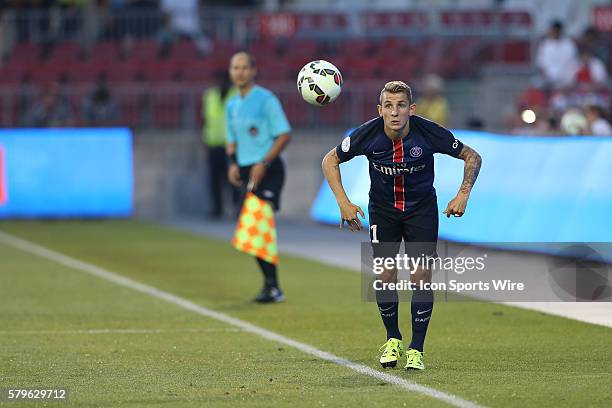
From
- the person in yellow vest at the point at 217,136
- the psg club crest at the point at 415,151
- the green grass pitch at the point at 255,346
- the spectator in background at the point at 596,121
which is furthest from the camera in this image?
the person in yellow vest at the point at 217,136

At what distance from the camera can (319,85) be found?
1065 cm

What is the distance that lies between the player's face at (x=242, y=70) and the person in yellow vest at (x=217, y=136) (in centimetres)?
1039

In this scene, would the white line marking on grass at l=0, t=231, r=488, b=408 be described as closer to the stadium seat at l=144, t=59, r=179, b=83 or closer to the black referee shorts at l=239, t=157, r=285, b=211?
the black referee shorts at l=239, t=157, r=285, b=211

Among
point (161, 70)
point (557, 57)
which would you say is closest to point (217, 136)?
point (161, 70)

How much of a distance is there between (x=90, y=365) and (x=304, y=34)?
21651 mm

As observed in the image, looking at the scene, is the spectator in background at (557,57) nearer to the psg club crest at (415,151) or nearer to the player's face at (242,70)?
the player's face at (242,70)

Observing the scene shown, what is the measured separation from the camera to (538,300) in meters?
13.0

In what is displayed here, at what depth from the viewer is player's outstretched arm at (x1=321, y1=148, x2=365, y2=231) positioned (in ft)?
29.9

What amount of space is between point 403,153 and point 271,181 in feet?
14.3

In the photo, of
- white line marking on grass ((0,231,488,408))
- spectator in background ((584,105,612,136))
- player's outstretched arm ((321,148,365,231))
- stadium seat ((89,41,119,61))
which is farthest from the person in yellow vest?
player's outstretched arm ((321,148,365,231))

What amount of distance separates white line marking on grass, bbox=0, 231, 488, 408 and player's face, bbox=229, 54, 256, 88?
6.78 ft

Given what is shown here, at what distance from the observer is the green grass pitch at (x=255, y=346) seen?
8375mm

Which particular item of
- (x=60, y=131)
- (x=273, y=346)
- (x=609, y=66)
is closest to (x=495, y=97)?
(x=609, y=66)

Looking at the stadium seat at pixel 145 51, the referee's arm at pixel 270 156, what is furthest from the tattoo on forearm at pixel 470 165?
the stadium seat at pixel 145 51
